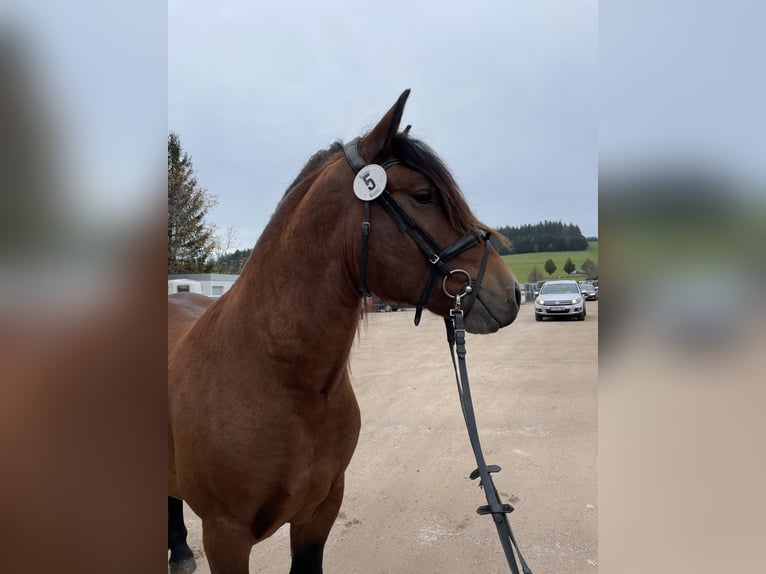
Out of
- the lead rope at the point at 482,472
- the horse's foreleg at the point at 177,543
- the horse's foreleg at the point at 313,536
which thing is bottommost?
the horse's foreleg at the point at 177,543

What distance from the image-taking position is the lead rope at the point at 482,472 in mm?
1258

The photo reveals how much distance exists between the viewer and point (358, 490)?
3.71 metres

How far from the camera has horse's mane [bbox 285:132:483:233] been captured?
1.59 m

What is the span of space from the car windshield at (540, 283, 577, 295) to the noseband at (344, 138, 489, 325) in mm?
16033

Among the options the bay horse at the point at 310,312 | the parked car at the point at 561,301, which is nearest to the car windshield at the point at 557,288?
the parked car at the point at 561,301

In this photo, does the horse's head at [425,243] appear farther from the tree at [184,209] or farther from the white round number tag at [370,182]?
the tree at [184,209]

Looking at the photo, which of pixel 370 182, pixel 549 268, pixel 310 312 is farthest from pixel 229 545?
pixel 549 268

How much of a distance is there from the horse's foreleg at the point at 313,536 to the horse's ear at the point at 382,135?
1458 millimetres

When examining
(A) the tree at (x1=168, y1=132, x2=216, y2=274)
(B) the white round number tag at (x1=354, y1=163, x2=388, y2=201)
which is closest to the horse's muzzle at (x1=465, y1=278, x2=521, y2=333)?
(B) the white round number tag at (x1=354, y1=163, x2=388, y2=201)

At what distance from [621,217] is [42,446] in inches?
38.1

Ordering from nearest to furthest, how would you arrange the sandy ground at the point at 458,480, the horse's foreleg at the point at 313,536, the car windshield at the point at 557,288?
the horse's foreleg at the point at 313,536 < the sandy ground at the point at 458,480 < the car windshield at the point at 557,288

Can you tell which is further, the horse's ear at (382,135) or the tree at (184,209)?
the tree at (184,209)

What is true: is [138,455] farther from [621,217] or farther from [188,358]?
[188,358]

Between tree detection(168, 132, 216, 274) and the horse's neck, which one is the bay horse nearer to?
the horse's neck
